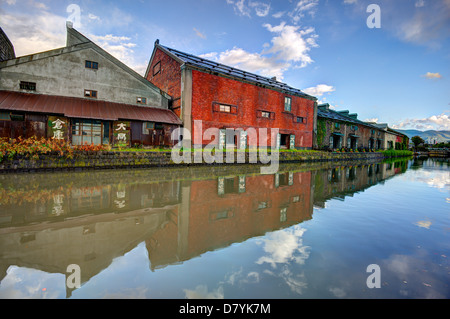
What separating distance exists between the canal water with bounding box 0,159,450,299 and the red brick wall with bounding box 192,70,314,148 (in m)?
14.2

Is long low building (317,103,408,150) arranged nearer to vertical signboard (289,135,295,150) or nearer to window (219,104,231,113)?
vertical signboard (289,135,295,150)

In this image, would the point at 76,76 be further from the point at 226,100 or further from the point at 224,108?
the point at 226,100

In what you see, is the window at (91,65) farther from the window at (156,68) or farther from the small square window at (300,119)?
the small square window at (300,119)

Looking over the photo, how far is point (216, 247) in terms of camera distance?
351 cm

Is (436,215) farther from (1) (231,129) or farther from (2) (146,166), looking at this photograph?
(1) (231,129)

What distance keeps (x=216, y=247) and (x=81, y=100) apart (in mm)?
17249

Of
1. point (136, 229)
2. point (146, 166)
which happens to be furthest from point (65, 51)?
point (136, 229)

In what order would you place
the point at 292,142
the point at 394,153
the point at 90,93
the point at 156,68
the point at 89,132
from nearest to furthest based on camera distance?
the point at 89,132 < the point at 90,93 < the point at 156,68 < the point at 292,142 < the point at 394,153

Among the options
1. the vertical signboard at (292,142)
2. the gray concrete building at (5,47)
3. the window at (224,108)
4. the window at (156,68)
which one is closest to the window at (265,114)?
the window at (224,108)

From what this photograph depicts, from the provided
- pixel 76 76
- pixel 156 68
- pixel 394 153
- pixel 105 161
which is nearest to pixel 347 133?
pixel 394 153

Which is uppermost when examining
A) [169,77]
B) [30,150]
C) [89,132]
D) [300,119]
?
[169,77]

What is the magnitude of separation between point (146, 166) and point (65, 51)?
36.2 ft

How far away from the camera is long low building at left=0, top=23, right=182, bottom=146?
13.5 m

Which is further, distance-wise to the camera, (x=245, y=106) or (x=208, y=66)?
(x=245, y=106)
